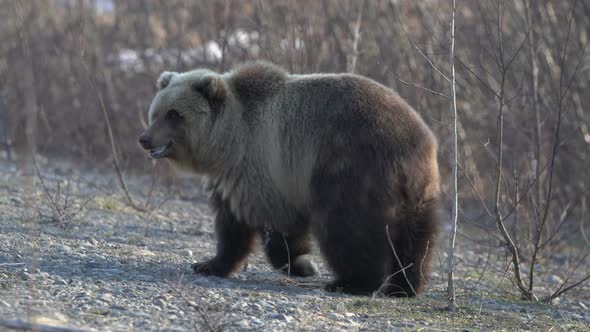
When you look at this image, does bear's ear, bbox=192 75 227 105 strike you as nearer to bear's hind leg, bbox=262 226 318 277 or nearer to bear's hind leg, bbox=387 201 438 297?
bear's hind leg, bbox=262 226 318 277

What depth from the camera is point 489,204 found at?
11852mm

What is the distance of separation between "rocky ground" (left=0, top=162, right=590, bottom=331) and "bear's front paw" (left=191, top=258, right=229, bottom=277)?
0.53 ft

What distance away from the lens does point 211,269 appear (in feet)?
22.8

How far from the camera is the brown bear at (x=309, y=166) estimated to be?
6293 mm

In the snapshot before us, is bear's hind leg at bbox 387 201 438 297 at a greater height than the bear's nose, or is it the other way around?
the bear's nose

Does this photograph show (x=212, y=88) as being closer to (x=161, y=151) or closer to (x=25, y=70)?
(x=161, y=151)

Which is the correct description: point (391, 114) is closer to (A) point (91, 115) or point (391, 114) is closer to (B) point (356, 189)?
(B) point (356, 189)

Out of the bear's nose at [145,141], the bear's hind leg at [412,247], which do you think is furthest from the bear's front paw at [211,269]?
the bear's hind leg at [412,247]

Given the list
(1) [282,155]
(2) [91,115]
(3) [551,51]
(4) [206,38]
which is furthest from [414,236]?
(2) [91,115]

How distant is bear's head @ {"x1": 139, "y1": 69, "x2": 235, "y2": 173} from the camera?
719 cm

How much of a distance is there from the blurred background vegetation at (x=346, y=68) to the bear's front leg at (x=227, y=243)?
296 centimetres

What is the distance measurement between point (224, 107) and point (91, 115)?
8024 mm

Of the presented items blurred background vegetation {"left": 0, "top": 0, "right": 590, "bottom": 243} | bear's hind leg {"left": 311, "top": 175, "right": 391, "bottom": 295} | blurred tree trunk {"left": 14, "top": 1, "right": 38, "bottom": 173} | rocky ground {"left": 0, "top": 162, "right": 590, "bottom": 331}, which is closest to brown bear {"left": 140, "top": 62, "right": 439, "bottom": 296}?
bear's hind leg {"left": 311, "top": 175, "right": 391, "bottom": 295}

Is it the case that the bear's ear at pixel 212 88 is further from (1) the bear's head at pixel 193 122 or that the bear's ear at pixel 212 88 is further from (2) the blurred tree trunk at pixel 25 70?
(2) the blurred tree trunk at pixel 25 70
